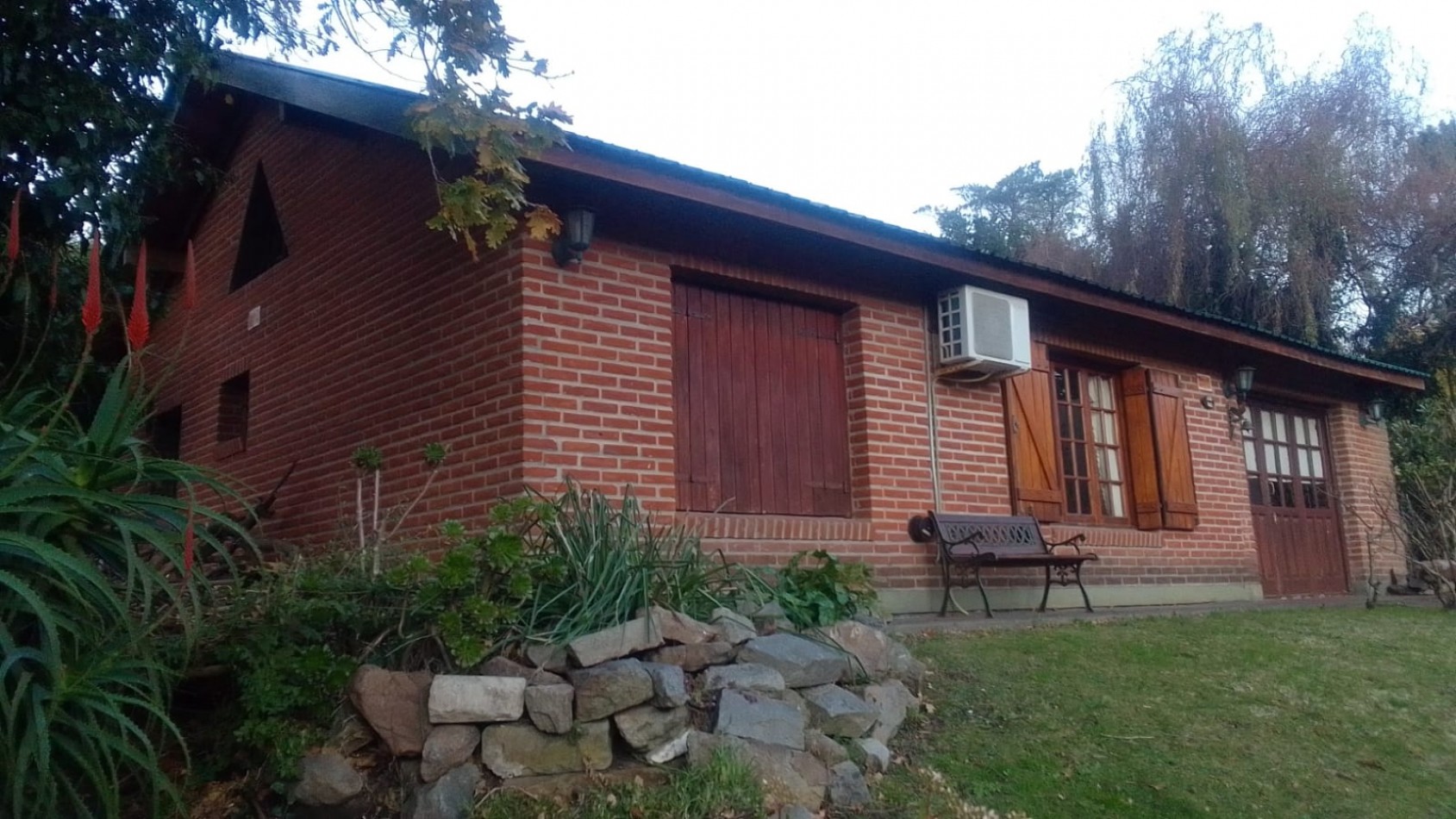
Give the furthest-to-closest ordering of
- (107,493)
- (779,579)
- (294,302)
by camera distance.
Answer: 1. (294,302)
2. (779,579)
3. (107,493)

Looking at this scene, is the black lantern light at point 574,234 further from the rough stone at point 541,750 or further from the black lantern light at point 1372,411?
the black lantern light at point 1372,411

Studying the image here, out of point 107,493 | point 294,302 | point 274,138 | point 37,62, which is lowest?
point 107,493

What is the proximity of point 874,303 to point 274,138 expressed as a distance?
5278mm

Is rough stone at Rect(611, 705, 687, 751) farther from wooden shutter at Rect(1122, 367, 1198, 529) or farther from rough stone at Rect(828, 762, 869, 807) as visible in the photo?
wooden shutter at Rect(1122, 367, 1198, 529)

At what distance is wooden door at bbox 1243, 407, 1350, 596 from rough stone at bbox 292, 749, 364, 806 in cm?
997

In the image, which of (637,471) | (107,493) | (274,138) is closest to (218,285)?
(274,138)

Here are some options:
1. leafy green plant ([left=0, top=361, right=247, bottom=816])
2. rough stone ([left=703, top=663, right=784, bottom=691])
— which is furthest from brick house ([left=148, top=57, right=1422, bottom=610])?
leafy green plant ([left=0, top=361, right=247, bottom=816])

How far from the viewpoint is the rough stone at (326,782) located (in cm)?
420

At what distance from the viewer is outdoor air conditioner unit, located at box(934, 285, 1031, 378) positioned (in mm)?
8422

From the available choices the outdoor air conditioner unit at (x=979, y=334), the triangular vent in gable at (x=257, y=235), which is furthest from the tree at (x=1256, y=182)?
the triangular vent in gable at (x=257, y=235)

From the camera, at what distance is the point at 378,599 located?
4.84m

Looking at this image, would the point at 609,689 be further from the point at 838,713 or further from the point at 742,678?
the point at 838,713

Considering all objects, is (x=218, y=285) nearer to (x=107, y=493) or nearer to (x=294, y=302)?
(x=294, y=302)

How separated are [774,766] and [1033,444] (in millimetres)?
5341
